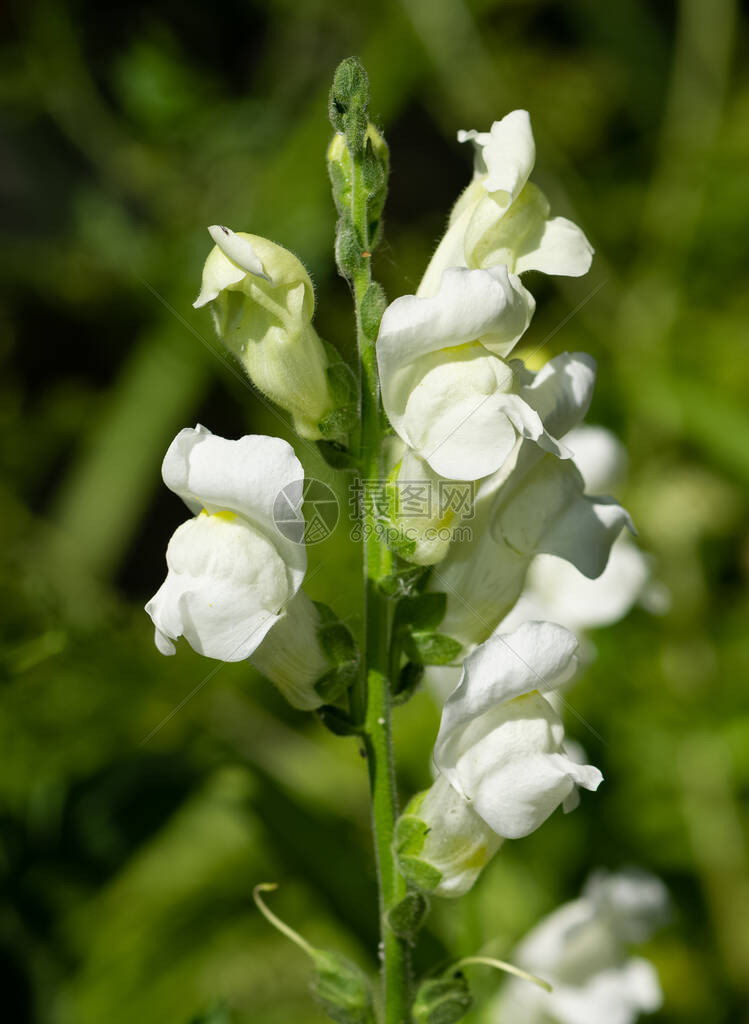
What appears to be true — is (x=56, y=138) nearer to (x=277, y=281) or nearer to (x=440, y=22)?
(x=440, y=22)

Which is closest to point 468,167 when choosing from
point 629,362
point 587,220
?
point 587,220

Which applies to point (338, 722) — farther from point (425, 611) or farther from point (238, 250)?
point (238, 250)

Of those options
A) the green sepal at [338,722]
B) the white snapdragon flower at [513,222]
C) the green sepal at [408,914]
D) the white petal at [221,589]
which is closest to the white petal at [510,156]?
the white snapdragon flower at [513,222]

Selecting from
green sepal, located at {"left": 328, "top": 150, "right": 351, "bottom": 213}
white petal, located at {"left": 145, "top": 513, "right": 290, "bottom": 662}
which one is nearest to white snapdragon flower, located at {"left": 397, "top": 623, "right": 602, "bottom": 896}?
white petal, located at {"left": 145, "top": 513, "right": 290, "bottom": 662}

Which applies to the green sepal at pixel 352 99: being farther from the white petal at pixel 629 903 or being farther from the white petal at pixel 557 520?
the white petal at pixel 629 903

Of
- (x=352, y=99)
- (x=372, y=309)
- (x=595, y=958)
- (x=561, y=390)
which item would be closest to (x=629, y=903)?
(x=595, y=958)

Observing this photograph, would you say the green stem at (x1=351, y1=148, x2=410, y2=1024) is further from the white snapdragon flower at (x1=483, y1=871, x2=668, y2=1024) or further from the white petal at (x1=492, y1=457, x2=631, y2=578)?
the white snapdragon flower at (x1=483, y1=871, x2=668, y2=1024)
